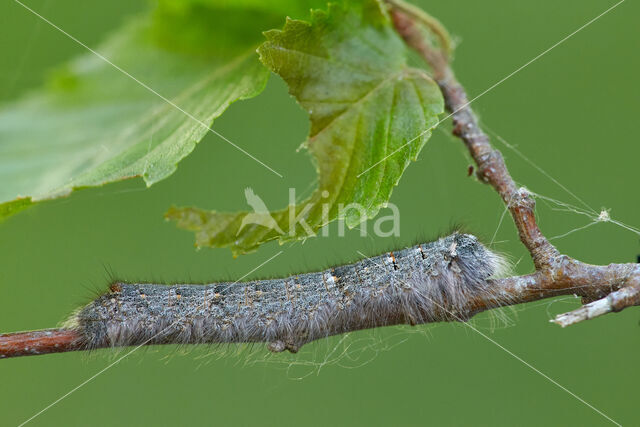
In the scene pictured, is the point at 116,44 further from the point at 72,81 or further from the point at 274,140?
the point at 274,140

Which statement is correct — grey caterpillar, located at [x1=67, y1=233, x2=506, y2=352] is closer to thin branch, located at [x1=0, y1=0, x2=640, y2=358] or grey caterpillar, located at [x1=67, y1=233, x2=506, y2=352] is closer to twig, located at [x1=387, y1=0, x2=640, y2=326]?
thin branch, located at [x1=0, y1=0, x2=640, y2=358]

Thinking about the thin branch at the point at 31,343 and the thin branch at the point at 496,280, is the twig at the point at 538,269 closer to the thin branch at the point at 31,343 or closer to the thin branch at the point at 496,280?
the thin branch at the point at 496,280

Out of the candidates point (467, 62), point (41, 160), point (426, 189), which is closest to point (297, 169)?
point (426, 189)

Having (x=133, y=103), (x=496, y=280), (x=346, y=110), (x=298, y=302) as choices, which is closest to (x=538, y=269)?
(x=496, y=280)

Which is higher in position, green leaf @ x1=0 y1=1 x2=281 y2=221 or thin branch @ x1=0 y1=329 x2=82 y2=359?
green leaf @ x1=0 y1=1 x2=281 y2=221

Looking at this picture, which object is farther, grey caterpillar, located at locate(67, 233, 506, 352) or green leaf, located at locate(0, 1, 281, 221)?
grey caterpillar, located at locate(67, 233, 506, 352)

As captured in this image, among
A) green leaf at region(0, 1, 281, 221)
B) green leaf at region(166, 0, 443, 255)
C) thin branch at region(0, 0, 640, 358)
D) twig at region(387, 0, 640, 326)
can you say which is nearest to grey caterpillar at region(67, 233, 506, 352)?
thin branch at region(0, 0, 640, 358)

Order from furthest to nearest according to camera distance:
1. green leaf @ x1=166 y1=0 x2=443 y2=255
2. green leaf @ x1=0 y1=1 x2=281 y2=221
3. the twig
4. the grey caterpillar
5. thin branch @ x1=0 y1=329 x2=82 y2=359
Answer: the grey caterpillar, thin branch @ x1=0 y1=329 x2=82 y2=359, green leaf @ x1=0 y1=1 x2=281 y2=221, green leaf @ x1=166 y1=0 x2=443 y2=255, the twig
